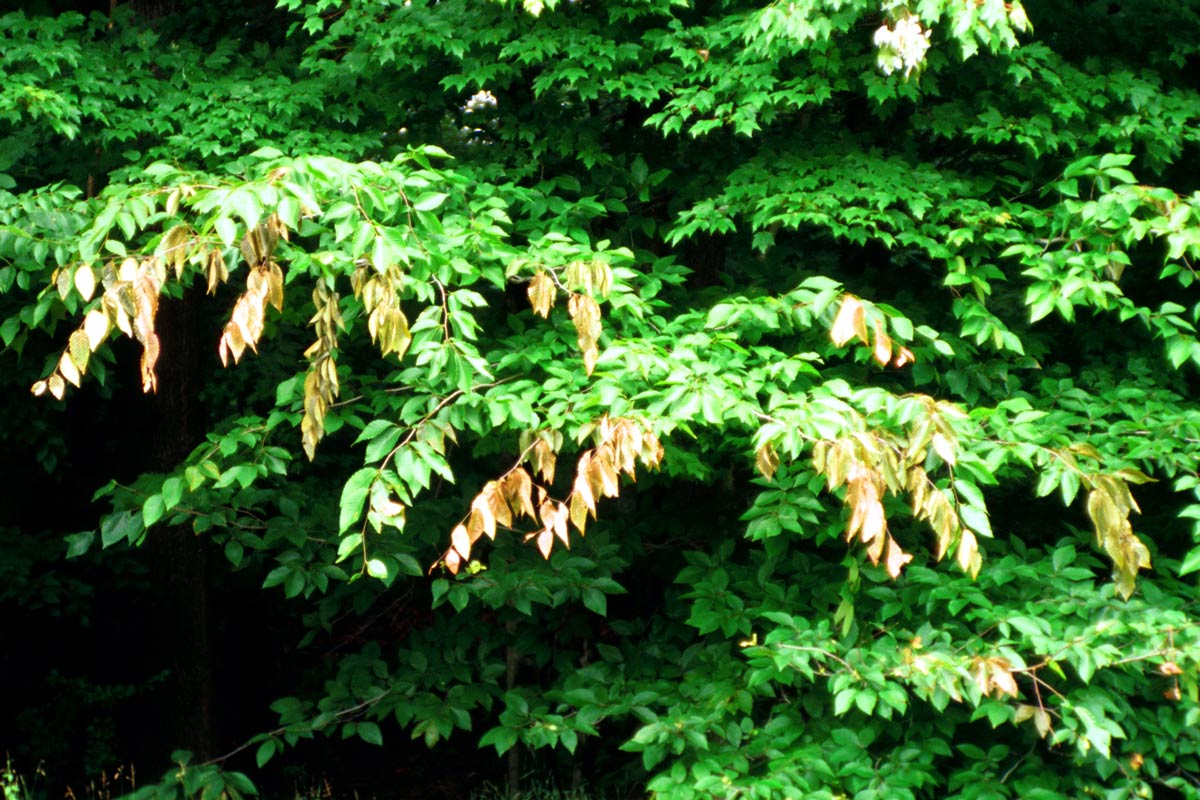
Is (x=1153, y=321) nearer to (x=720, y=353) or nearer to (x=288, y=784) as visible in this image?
(x=720, y=353)

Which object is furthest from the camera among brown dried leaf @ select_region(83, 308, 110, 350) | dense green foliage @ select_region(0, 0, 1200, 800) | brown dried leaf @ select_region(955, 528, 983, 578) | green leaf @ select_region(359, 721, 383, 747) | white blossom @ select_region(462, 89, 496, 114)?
white blossom @ select_region(462, 89, 496, 114)

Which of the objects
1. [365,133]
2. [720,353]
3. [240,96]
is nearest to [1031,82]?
[720,353]

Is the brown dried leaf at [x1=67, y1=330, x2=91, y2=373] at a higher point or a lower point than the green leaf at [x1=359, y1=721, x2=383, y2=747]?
higher

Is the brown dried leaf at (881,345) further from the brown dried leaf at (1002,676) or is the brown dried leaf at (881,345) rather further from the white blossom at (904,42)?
the brown dried leaf at (1002,676)

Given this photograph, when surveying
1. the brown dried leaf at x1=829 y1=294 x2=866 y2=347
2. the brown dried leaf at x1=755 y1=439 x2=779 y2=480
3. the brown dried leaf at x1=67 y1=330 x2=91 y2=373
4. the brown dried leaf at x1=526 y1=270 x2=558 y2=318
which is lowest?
the brown dried leaf at x1=755 y1=439 x2=779 y2=480

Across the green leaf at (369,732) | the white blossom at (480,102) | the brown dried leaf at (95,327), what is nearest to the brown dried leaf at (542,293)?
the brown dried leaf at (95,327)

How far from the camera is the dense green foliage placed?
351 centimetres

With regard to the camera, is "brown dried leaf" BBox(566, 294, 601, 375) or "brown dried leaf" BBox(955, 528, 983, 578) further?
"brown dried leaf" BBox(566, 294, 601, 375)

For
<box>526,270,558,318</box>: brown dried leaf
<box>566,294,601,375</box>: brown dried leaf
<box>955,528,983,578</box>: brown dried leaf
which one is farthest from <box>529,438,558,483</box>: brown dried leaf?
<box>955,528,983,578</box>: brown dried leaf

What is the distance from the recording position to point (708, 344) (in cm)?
400

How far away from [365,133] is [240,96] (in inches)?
22.3

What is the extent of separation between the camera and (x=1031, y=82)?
4.64 m

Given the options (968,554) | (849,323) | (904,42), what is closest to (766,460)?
(849,323)

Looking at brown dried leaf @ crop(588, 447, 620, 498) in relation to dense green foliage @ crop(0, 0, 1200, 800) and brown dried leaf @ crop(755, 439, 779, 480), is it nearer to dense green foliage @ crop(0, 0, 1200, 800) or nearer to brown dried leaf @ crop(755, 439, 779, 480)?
dense green foliage @ crop(0, 0, 1200, 800)
